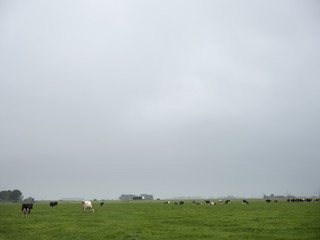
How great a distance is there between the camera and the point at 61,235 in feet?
60.7

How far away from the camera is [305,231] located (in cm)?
1908

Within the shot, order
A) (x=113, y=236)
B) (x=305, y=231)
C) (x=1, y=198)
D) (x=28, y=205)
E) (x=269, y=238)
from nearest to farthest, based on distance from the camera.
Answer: (x=269, y=238) → (x=113, y=236) → (x=305, y=231) → (x=28, y=205) → (x=1, y=198)

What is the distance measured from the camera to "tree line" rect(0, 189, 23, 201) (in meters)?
151

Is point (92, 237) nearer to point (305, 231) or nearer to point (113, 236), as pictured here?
point (113, 236)

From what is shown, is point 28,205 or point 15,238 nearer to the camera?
point 15,238

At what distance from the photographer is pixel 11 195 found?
151 m

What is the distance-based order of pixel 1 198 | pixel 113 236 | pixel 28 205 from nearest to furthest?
pixel 113 236 < pixel 28 205 < pixel 1 198

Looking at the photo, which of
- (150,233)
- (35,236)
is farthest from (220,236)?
(35,236)

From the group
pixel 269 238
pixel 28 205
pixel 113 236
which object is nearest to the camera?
pixel 269 238

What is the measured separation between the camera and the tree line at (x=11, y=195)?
150875 mm

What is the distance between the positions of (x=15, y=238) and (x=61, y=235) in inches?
118

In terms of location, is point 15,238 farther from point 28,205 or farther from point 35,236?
point 28,205

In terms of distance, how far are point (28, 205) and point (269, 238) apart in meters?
30.3

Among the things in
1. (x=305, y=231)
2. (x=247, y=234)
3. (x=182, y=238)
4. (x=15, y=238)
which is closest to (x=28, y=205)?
(x=15, y=238)
